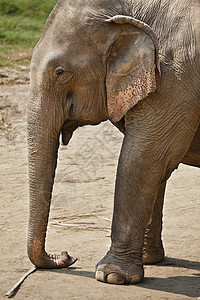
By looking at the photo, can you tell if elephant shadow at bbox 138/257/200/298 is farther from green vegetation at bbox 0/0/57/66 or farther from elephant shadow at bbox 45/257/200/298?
green vegetation at bbox 0/0/57/66

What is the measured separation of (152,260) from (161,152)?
1010mm

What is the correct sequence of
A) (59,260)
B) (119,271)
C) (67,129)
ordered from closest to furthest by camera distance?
(119,271)
(67,129)
(59,260)

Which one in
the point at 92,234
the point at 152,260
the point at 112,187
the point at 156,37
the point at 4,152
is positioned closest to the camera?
the point at 156,37

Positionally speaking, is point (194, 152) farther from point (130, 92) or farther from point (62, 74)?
point (62, 74)

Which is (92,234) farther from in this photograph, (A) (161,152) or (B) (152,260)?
(A) (161,152)

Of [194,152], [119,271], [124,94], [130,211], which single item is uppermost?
[124,94]

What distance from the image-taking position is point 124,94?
4090 millimetres

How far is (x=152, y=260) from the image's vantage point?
4797mm

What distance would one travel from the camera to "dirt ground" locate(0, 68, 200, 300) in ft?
13.7

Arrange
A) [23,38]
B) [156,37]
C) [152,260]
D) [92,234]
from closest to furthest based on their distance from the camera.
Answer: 1. [156,37]
2. [152,260]
3. [92,234]
4. [23,38]

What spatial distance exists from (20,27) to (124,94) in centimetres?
1026

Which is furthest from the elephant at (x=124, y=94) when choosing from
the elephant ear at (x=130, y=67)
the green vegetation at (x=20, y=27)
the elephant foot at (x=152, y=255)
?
the green vegetation at (x=20, y=27)

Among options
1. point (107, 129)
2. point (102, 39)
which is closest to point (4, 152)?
point (107, 129)

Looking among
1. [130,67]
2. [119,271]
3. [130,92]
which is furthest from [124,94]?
[119,271]
